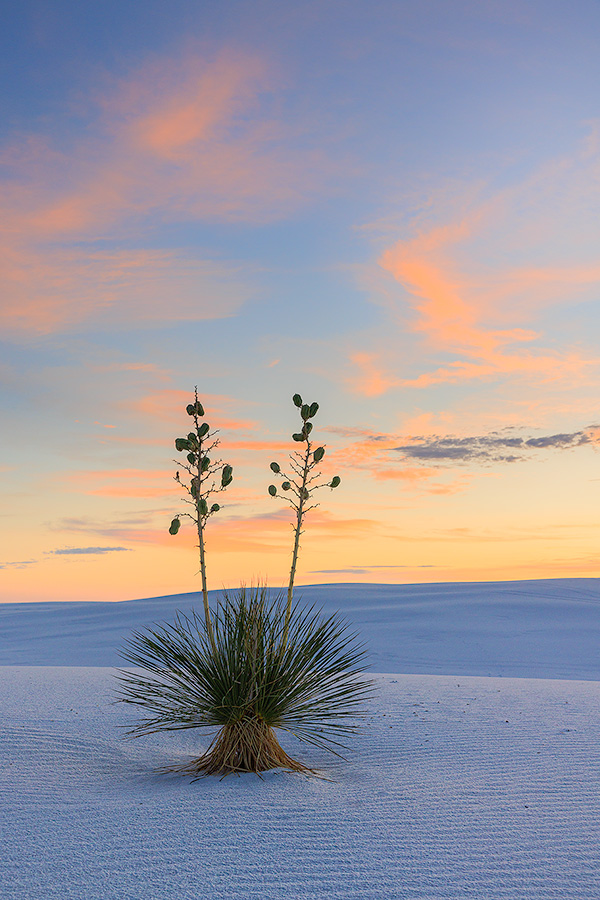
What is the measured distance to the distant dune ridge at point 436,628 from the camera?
16969 millimetres

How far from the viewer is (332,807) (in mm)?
4840

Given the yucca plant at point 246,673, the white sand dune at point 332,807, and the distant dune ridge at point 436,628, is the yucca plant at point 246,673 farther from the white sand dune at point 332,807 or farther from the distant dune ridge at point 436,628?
the distant dune ridge at point 436,628

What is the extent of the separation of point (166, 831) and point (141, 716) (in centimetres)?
418

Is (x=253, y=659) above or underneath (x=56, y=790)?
above

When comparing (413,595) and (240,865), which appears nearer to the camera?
(240,865)

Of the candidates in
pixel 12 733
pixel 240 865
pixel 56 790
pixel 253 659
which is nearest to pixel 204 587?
pixel 253 659

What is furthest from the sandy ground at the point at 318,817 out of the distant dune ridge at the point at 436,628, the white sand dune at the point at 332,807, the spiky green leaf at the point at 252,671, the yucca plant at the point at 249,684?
the distant dune ridge at the point at 436,628

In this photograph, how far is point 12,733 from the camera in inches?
284

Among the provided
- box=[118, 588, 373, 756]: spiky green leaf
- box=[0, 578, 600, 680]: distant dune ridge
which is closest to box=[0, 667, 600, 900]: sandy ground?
box=[118, 588, 373, 756]: spiky green leaf

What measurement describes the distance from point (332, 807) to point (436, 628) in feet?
54.0

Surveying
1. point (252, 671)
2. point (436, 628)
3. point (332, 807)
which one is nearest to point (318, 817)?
point (332, 807)

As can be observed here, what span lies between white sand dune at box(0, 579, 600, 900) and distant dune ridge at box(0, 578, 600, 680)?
20.8 feet

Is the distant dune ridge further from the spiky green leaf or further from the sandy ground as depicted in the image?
the spiky green leaf

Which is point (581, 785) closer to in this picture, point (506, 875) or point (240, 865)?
point (506, 875)
